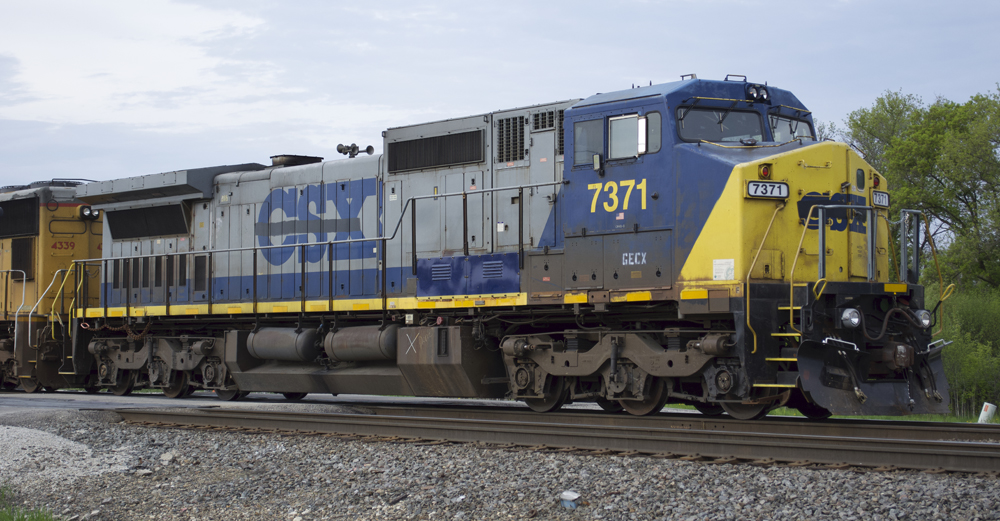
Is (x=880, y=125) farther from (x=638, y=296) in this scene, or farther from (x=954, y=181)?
(x=638, y=296)

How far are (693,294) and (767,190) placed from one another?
1209 millimetres

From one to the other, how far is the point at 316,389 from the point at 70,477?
5.47 m

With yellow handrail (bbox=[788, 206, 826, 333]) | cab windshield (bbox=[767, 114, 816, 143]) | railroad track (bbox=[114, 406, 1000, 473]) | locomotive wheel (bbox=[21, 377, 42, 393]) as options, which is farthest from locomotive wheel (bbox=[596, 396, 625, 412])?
locomotive wheel (bbox=[21, 377, 42, 393])

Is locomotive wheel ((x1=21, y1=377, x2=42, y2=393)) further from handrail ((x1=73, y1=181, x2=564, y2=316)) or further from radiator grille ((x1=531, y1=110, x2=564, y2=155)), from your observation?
radiator grille ((x1=531, y1=110, x2=564, y2=155))

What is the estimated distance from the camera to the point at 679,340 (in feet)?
30.2

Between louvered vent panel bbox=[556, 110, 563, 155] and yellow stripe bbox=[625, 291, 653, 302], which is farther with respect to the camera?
louvered vent panel bbox=[556, 110, 563, 155]

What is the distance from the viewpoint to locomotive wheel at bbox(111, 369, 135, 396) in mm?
15133

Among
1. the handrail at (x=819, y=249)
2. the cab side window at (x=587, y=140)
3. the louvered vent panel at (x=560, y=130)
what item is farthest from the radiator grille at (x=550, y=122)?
the handrail at (x=819, y=249)

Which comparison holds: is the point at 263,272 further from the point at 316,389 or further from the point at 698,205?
the point at 698,205

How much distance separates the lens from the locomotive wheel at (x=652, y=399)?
9.45 m

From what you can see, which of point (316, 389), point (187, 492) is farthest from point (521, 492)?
point (316, 389)

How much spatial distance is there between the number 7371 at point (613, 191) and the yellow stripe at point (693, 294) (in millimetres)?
1018

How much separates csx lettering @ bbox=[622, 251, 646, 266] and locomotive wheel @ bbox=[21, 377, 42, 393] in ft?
39.0

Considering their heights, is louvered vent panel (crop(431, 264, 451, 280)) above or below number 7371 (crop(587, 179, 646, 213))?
below
